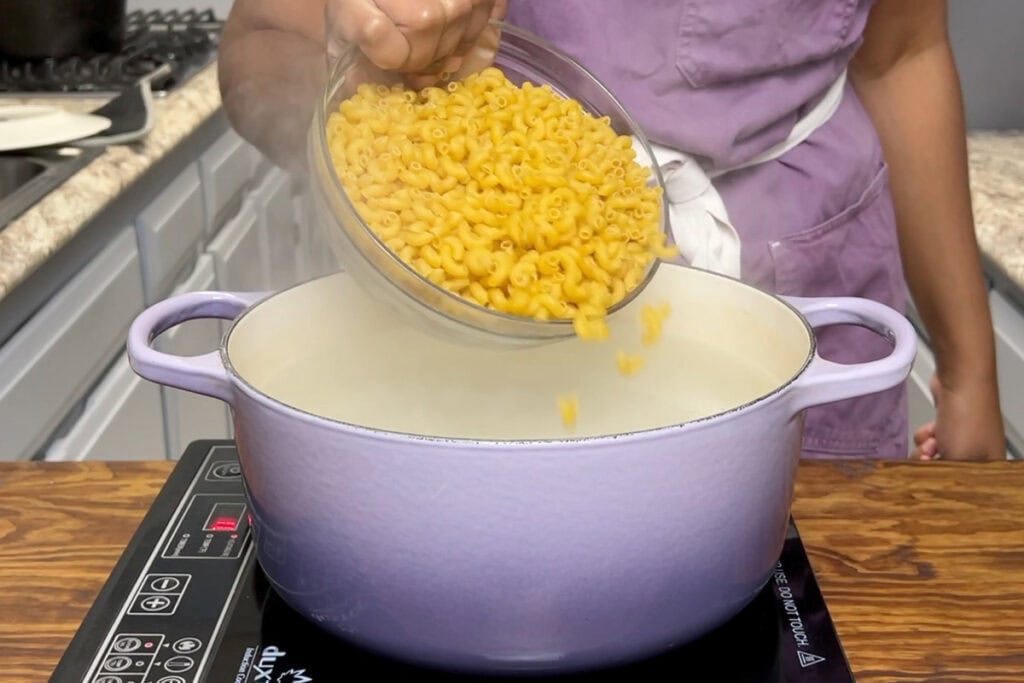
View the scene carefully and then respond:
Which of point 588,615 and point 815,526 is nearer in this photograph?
point 588,615

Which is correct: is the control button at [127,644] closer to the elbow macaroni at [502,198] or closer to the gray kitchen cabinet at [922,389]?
the elbow macaroni at [502,198]

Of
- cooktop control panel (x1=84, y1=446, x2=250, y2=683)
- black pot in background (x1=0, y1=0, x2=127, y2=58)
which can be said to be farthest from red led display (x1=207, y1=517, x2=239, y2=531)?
black pot in background (x1=0, y1=0, x2=127, y2=58)

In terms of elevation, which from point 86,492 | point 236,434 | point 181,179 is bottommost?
point 181,179

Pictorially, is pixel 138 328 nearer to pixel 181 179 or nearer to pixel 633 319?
pixel 633 319

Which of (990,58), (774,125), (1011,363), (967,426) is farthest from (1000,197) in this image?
(774,125)

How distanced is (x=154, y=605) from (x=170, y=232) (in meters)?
1.12

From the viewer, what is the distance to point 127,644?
1.61ft

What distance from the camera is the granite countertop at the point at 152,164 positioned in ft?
3.60

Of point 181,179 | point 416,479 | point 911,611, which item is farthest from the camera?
point 181,179

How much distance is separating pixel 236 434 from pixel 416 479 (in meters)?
0.11

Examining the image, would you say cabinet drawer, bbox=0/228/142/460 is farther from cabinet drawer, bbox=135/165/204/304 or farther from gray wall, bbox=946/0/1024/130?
gray wall, bbox=946/0/1024/130

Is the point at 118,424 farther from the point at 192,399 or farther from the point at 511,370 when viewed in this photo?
the point at 511,370

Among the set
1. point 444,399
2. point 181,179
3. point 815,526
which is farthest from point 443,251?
point 181,179

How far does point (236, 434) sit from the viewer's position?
19.3 inches
